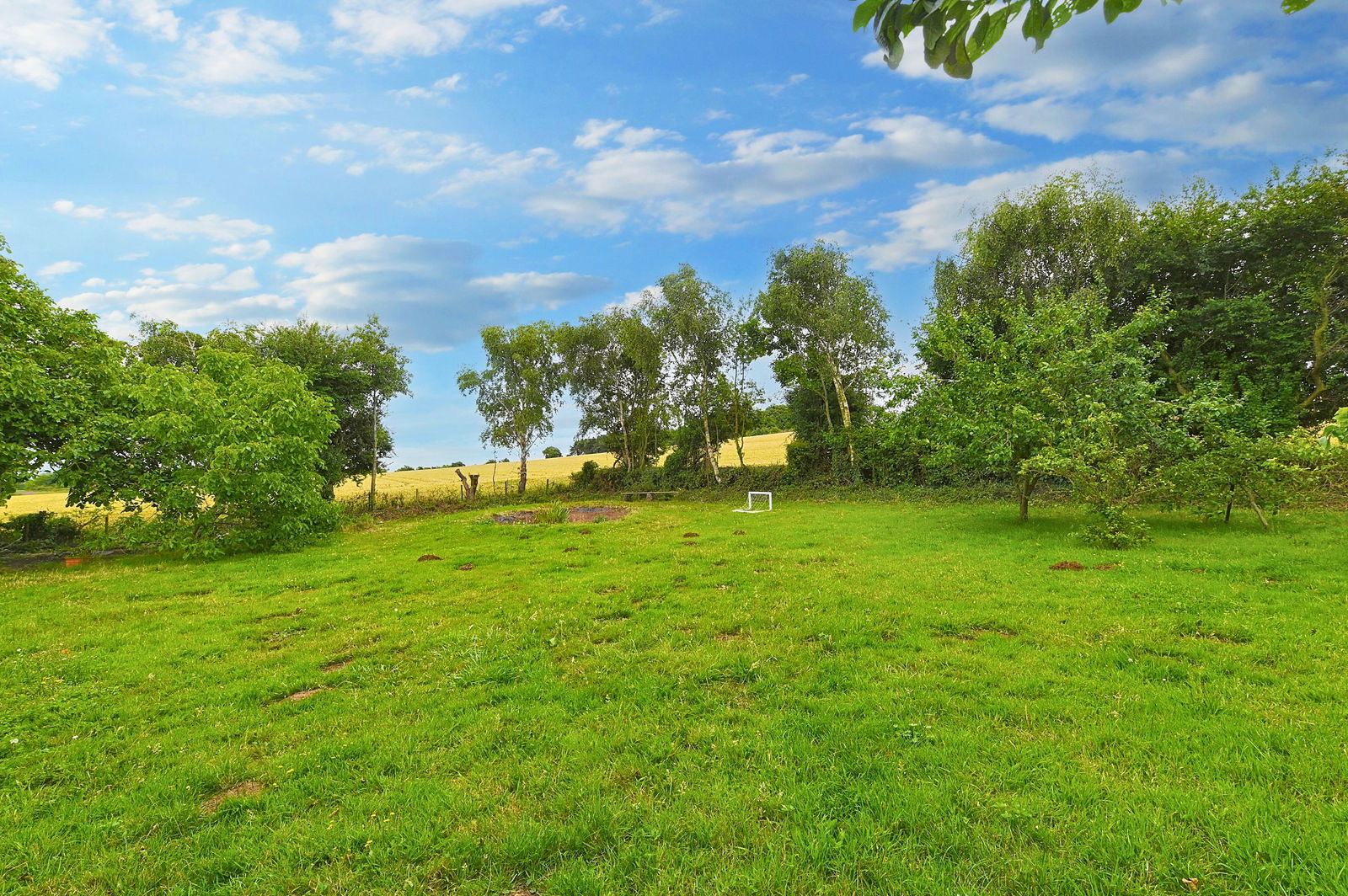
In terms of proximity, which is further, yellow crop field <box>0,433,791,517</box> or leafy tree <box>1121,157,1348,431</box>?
yellow crop field <box>0,433,791,517</box>

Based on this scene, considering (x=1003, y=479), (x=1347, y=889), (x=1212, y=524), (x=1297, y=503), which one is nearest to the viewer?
(x=1347, y=889)

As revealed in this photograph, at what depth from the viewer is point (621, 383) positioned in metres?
47.0

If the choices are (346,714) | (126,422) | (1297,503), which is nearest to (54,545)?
(126,422)

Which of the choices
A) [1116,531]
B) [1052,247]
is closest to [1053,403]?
[1116,531]

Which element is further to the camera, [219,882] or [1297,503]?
[1297,503]

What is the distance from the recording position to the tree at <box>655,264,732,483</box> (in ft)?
127

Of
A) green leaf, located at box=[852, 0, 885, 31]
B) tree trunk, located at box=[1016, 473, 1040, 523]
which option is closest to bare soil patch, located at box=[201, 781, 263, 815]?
green leaf, located at box=[852, 0, 885, 31]

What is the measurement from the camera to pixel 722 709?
229 inches

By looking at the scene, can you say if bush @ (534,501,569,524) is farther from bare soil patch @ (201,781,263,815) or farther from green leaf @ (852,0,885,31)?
green leaf @ (852,0,885,31)

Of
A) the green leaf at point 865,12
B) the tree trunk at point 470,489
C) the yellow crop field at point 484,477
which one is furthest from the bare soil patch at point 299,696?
the yellow crop field at point 484,477

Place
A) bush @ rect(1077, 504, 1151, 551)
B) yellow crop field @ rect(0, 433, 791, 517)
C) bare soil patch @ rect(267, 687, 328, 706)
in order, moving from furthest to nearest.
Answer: yellow crop field @ rect(0, 433, 791, 517)
bush @ rect(1077, 504, 1151, 551)
bare soil patch @ rect(267, 687, 328, 706)

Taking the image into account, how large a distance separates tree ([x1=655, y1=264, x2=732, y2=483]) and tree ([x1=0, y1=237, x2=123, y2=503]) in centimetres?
2936

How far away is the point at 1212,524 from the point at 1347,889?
19.7 metres

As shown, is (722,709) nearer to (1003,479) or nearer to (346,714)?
(346,714)
